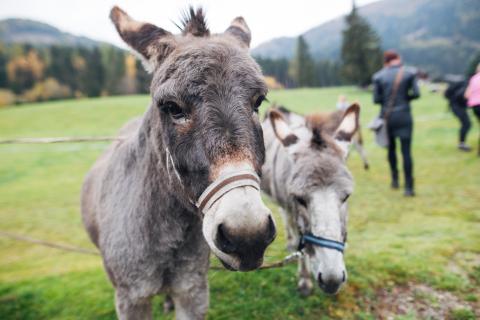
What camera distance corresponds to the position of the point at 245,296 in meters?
3.73

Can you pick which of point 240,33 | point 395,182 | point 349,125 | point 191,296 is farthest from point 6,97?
point 349,125

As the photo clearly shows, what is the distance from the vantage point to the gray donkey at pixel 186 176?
4.62 feet

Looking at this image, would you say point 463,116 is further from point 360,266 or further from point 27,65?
point 27,65

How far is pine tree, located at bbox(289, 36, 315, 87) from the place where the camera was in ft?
244

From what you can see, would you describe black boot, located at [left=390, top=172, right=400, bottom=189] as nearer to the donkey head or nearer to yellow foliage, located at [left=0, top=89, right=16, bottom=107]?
the donkey head

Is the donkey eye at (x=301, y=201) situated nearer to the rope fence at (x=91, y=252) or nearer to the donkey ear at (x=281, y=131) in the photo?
the rope fence at (x=91, y=252)

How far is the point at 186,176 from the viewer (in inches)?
65.2

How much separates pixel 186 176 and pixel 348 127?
216cm

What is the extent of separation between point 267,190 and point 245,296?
71.1 inches

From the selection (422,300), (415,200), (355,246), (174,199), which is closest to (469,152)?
(415,200)

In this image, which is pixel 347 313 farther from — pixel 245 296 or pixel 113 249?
pixel 113 249

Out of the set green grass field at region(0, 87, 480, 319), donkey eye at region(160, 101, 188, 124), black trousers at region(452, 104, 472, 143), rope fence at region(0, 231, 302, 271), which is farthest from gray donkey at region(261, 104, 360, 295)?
black trousers at region(452, 104, 472, 143)

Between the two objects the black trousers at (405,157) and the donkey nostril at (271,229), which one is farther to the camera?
the black trousers at (405,157)

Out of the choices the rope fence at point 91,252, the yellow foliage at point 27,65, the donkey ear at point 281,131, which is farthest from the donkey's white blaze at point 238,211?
the yellow foliage at point 27,65
